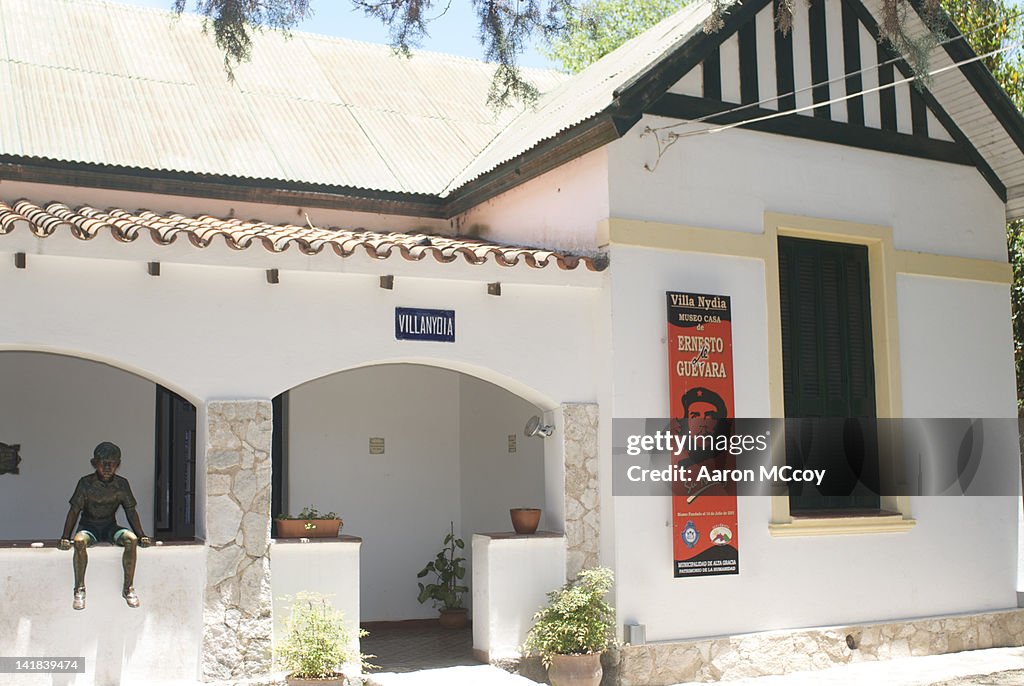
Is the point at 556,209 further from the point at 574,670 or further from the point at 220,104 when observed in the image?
the point at 220,104

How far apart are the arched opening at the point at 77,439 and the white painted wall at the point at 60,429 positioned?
1 cm

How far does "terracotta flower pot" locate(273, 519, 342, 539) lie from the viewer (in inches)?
339

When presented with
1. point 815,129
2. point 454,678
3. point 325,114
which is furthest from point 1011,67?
point 454,678

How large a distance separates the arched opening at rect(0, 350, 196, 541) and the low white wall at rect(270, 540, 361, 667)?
3290mm

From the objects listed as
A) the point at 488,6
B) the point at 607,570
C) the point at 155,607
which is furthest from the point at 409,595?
the point at 488,6

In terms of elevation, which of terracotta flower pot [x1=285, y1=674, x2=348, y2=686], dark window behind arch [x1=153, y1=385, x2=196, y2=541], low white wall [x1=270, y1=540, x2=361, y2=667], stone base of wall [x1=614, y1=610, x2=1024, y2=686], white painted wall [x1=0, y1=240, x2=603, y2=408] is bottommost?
stone base of wall [x1=614, y1=610, x2=1024, y2=686]

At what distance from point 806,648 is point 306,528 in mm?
4589

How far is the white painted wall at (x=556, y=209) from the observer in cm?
965

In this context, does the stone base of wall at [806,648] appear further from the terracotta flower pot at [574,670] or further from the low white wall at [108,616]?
the low white wall at [108,616]

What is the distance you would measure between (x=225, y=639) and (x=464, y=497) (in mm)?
4599

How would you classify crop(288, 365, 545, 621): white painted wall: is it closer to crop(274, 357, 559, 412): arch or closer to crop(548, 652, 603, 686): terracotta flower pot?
crop(274, 357, 559, 412): arch

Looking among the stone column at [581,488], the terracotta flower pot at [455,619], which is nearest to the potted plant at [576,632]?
the stone column at [581,488]

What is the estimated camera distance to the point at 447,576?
1179 centimetres

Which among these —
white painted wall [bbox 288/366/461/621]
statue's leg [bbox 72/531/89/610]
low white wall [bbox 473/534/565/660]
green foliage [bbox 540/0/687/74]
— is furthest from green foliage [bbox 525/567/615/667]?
green foliage [bbox 540/0/687/74]
